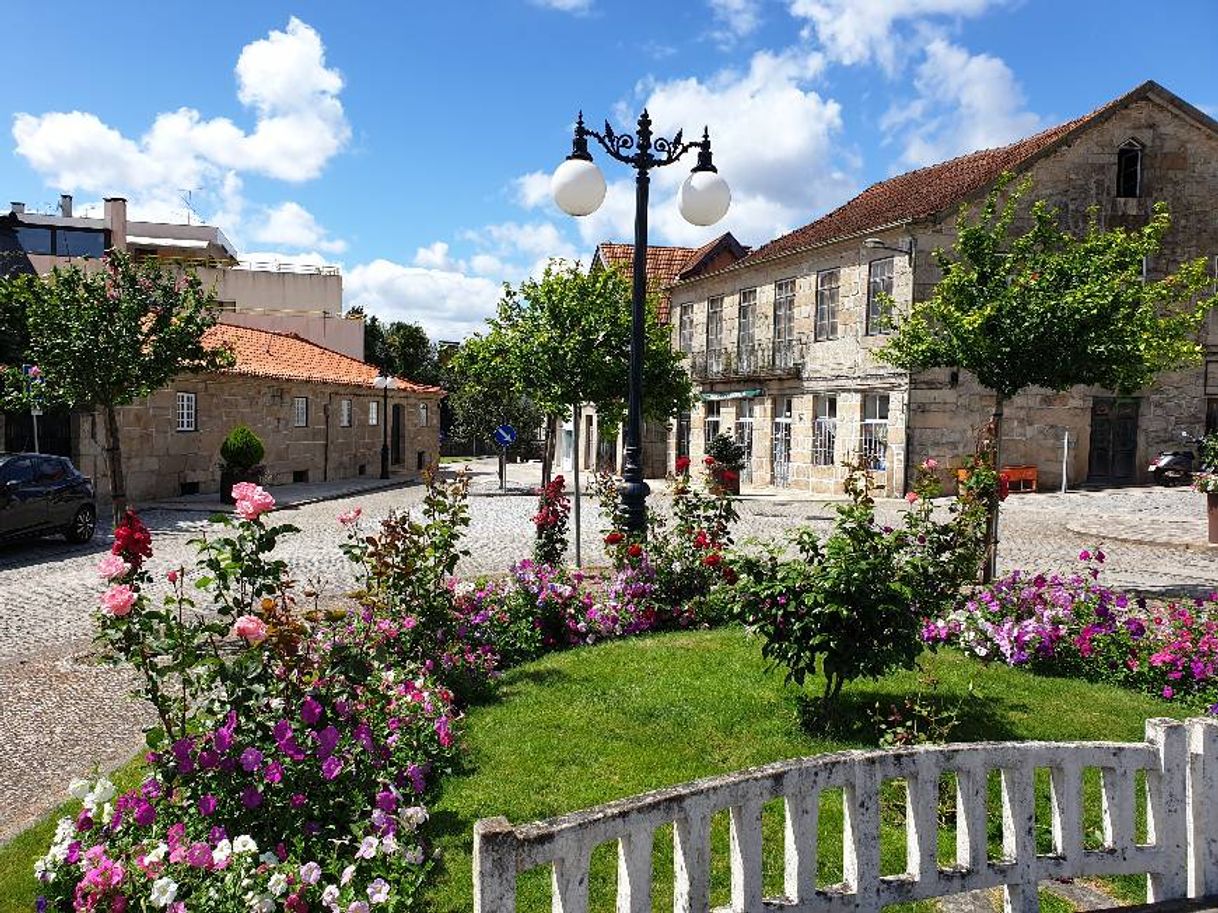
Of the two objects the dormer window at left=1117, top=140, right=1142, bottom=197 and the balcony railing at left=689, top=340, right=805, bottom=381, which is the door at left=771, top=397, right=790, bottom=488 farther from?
the dormer window at left=1117, top=140, right=1142, bottom=197

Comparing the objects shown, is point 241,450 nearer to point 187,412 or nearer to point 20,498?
point 187,412

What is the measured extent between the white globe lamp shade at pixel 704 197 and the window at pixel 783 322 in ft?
57.7

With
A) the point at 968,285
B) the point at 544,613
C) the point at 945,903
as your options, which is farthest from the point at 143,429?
the point at 945,903

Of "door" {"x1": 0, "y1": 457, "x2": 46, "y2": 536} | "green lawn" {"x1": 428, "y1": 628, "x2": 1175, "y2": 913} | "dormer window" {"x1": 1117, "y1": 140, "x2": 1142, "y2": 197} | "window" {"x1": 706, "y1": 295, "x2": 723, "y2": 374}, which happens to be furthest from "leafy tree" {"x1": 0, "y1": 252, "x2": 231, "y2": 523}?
"dormer window" {"x1": 1117, "y1": 140, "x2": 1142, "y2": 197}

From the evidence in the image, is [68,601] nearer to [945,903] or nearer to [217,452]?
[945,903]

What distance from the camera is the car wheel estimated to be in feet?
46.0

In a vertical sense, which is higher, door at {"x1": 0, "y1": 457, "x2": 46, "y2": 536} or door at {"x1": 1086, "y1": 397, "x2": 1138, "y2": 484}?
door at {"x1": 1086, "y1": 397, "x2": 1138, "y2": 484}

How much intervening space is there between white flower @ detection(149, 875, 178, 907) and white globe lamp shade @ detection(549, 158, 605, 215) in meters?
7.06

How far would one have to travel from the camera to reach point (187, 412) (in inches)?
861

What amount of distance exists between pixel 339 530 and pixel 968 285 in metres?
11.2

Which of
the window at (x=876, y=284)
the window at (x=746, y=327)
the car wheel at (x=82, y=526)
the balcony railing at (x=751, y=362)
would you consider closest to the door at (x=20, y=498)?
the car wheel at (x=82, y=526)

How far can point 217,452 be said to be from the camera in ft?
75.1

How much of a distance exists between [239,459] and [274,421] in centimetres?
426

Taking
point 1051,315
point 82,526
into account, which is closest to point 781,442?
point 1051,315
